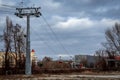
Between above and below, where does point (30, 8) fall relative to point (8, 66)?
above

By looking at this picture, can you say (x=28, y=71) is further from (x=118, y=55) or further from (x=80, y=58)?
(x=80, y=58)

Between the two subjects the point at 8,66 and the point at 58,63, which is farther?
the point at 58,63

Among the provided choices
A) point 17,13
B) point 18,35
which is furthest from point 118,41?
point 17,13

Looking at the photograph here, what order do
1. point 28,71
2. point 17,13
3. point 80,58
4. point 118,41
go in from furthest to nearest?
point 80,58 → point 118,41 → point 17,13 → point 28,71

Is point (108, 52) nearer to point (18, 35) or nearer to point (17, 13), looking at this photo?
point (18, 35)

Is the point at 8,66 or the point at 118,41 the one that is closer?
the point at 8,66

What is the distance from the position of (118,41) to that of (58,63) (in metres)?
23.5

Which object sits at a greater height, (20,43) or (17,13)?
(17,13)

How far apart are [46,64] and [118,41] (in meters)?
27.3

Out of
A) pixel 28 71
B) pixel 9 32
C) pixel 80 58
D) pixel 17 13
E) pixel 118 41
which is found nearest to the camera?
pixel 28 71

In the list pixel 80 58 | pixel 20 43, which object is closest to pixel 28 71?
pixel 20 43

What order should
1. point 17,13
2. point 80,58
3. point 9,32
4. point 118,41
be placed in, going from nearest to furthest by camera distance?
point 17,13, point 9,32, point 118,41, point 80,58

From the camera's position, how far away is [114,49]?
409 ft

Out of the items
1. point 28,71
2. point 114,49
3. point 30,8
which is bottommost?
point 28,71
